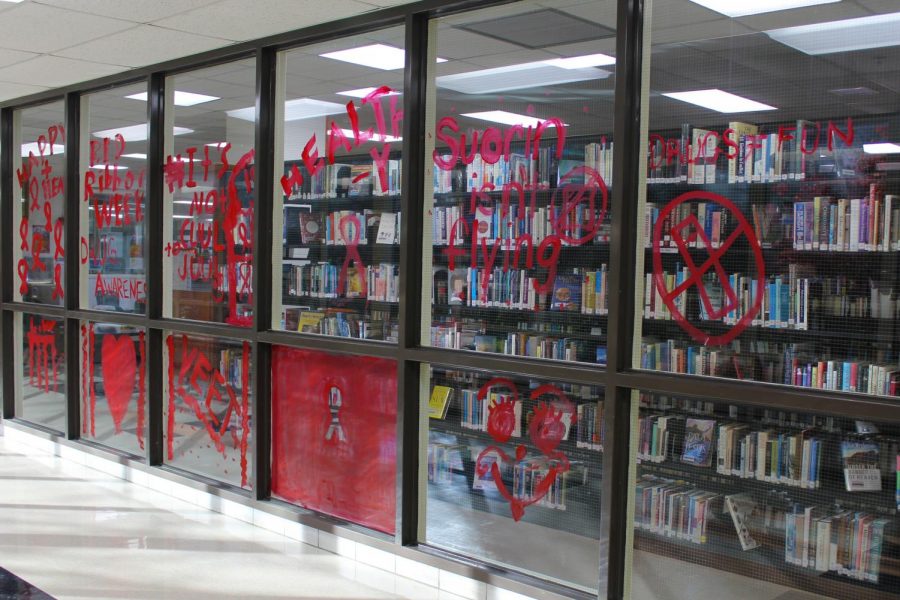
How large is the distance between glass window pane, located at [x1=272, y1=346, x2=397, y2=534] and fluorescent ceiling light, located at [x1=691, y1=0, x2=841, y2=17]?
2196 mm

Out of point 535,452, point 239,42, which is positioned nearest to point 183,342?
point 239,42

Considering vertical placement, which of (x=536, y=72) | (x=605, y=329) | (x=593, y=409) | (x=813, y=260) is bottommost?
(x=593, y=409)

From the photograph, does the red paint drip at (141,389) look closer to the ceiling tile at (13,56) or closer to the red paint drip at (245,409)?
the red paint drip at (245,409)

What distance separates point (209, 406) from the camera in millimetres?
5367

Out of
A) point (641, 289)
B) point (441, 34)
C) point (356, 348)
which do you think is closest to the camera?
point (641, 289)

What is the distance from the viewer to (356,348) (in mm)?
4395

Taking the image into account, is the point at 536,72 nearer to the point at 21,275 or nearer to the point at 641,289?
the point at 641,289

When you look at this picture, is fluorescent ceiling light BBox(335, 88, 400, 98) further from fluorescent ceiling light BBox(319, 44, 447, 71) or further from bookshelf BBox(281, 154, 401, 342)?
bookshelf BBox(281, 154, 401, 342)

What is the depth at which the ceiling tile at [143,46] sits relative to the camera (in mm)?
4633

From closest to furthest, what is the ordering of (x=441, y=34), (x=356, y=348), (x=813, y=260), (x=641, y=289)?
(x=813, y=260) < (x=641, y=289) < (x=441, y=34) < (x=356, y=348)

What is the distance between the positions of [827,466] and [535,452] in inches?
48.0

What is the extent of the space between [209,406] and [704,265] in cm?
335

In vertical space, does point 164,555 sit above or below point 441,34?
below

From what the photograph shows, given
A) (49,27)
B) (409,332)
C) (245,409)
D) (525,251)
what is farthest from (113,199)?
(525,251)
